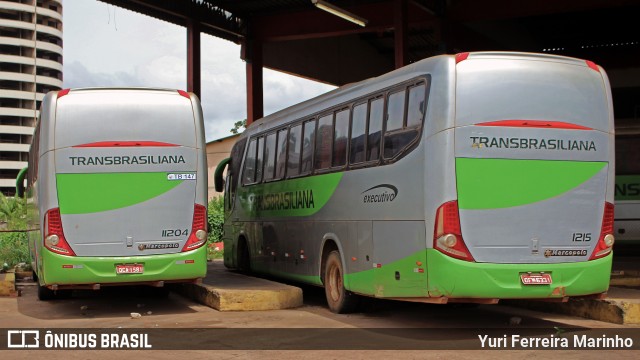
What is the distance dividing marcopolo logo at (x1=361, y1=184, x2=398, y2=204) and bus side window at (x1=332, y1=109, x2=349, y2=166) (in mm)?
1015

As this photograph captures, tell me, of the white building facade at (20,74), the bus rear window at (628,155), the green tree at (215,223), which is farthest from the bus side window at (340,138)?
the white building facade at (20,74)

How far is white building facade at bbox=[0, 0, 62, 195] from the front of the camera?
338 feet

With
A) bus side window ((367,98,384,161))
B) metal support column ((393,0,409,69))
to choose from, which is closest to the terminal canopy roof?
metal support column ((393,0,409,69))

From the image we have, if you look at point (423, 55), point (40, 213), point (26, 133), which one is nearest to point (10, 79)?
point (26, 133)

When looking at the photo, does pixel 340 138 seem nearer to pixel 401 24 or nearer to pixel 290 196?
pixel 290 196

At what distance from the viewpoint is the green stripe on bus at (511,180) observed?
960cm

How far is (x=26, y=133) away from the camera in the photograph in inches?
4119

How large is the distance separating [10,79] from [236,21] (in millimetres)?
83187

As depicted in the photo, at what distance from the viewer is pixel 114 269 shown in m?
12.2

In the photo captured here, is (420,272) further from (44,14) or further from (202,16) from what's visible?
(44,14)

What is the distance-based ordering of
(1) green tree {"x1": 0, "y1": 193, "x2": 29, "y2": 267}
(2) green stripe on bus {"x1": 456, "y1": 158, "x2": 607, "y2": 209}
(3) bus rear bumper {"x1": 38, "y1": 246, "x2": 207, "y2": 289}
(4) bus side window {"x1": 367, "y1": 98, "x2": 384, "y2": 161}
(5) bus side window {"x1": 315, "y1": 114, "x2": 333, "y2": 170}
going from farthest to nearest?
(1) green tree {"x1": 0, "y1": 193, "x2": 29, "y2": 267}
(5) bus side window {"x1": 315, "y1": 114, "x2": 333, "y2": 170}
(3) bus rear bumper {"x1": 38, "y1": 246, "x2": 207, "y2": 289}
(4) bus side window {"x1": 367, "y1": 98, "x2": 384, "y2": 161}
(2) green stripe on bus {"x1": 456, "y1": 158, "x2": 607, "y2": 209}

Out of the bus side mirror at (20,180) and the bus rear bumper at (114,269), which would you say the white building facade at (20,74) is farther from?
the bus rear bumper at (114,269)

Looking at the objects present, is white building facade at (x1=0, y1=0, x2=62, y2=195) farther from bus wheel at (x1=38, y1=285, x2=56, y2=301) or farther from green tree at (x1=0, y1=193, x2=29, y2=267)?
bus wheel at (x1=38, y1=285, x2=56, y2=301)

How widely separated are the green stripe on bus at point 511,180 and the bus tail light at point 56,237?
19.0 ft
